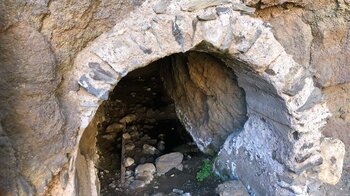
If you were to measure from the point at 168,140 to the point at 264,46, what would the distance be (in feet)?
8.09

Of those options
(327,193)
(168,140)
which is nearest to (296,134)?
(327,193)

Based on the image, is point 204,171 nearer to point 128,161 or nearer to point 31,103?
point 128,161

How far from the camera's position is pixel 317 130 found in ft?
9.75

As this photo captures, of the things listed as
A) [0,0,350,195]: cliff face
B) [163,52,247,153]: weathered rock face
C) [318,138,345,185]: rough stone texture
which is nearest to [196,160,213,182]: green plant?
[163,52,247,153]: weathered rock face

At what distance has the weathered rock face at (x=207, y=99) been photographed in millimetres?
3648

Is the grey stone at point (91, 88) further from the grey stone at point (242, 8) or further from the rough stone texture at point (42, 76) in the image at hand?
the grey stone at point (242, 8)

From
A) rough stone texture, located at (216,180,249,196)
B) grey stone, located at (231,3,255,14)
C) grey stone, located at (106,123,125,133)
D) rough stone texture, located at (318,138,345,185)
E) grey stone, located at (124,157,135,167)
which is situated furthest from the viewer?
grey stone, located at (106,123,125,133)

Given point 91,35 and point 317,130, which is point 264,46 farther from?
point 91,35

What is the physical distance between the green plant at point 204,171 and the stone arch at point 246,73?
415 millimetres

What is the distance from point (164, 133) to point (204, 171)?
1.13 meters

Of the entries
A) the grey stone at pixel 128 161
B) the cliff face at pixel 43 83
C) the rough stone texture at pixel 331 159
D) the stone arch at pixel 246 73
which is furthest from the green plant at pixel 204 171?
the cliff face at pixel 43 83

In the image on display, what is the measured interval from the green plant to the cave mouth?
2.1 inches

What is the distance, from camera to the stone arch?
2.33 metres

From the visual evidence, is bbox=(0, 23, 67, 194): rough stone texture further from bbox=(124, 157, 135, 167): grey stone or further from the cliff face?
bbox=(124, 157, 135, 167): grey stone
